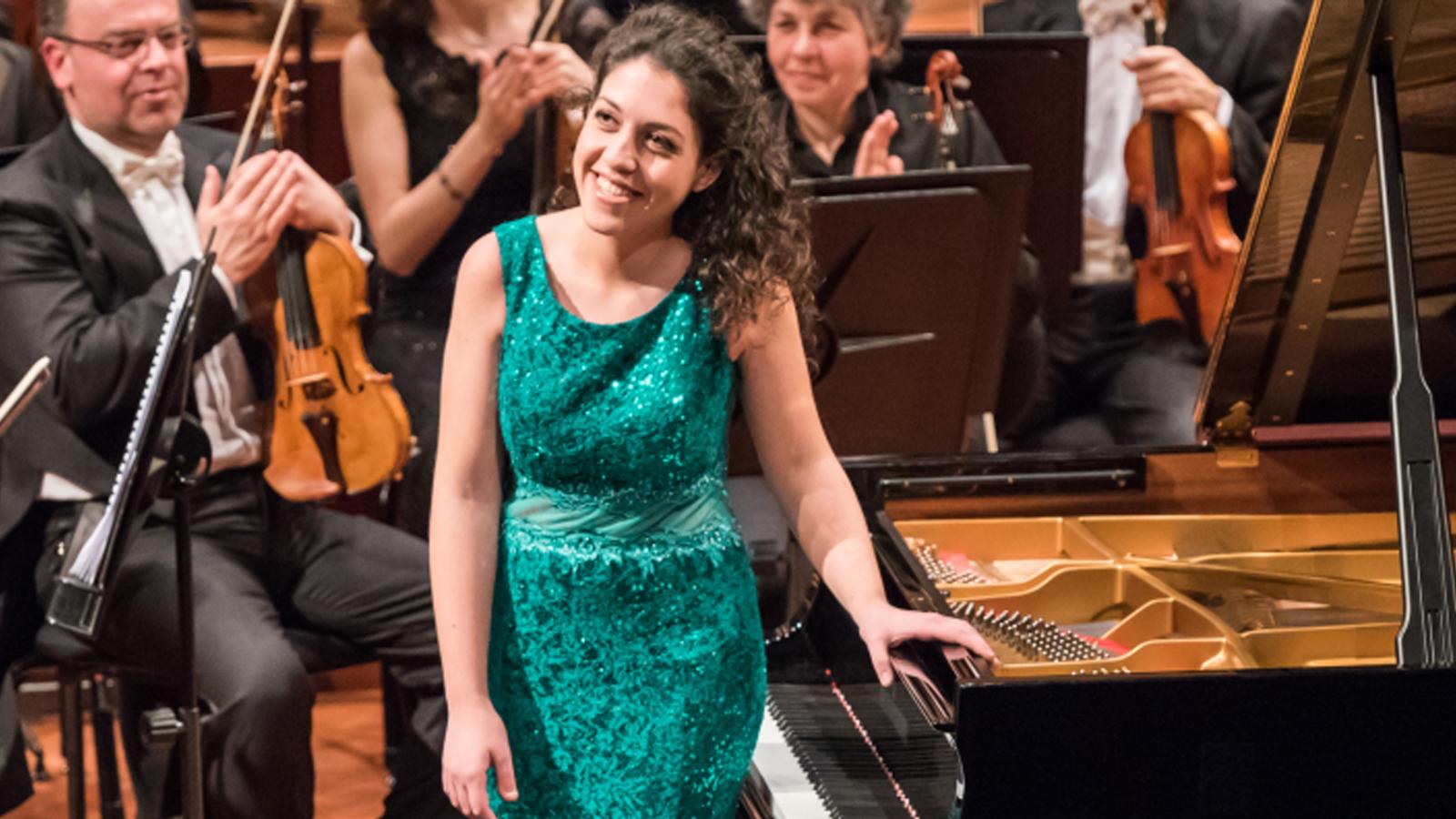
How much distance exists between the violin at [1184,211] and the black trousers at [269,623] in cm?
152

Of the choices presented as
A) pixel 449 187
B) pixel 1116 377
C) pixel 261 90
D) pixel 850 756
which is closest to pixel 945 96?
pixel 1116 377

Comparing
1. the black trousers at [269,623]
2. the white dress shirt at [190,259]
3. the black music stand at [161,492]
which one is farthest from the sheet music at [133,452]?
the white dress shirt at [190,259]

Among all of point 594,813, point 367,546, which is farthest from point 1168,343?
point 594,813

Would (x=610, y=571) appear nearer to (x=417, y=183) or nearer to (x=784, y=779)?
(x=784, y=779)

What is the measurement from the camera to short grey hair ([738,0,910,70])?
3.23 meters

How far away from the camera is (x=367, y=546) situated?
2975mm

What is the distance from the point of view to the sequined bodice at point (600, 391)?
1.62m

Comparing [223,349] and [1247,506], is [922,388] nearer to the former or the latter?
[1247,506]

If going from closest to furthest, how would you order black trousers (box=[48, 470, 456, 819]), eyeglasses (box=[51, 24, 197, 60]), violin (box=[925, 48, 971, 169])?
black trousers (box=[48, 470, 456, 819]), eyeglasses (box=[51, 24, 197, 60]), violin (box=[925, 48, 971, 169])

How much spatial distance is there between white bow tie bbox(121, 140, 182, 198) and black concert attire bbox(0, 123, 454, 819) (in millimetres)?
20

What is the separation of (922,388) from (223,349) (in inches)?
45.1

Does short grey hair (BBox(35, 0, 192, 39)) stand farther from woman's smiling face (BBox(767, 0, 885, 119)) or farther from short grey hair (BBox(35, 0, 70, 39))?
woman's smiling face (BBox(767, 0, 885, 119))

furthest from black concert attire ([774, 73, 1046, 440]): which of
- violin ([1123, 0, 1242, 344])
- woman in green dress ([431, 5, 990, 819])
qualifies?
woman in green dress ([431, 5, 990, 819])

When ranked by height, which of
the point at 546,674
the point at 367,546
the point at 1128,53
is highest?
the point at 1128,53
